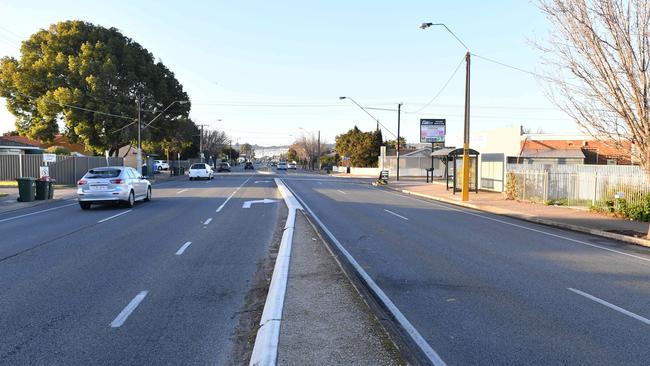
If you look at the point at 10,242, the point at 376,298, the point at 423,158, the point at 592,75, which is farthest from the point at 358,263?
the point at 423,158

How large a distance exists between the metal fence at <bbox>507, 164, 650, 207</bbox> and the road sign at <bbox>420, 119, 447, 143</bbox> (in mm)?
33467

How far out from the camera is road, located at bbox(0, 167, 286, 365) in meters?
5.20

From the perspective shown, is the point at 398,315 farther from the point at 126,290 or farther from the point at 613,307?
the point at 126,290

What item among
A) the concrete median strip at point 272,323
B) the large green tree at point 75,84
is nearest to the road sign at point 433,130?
the large green tree at point 75,84

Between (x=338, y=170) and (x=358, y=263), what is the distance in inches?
3469

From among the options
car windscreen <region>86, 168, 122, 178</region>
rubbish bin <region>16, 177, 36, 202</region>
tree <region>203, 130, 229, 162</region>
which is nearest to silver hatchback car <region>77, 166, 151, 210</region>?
car windscreen <region>86, 168, 122, 178</region>

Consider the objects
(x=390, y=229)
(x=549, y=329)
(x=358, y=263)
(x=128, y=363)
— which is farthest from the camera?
(x=390, y=229)

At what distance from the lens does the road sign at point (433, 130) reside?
204 ft

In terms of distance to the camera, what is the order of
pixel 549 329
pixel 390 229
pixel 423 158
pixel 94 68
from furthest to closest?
pixel 423 158
pixel 94 68
pixel 390 229
pixel 549 329

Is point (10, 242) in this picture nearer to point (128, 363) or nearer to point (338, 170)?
point (128, 363)

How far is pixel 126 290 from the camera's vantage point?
747cm

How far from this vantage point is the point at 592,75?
15.1 m

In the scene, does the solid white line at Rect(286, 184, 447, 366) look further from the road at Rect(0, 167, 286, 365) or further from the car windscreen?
the car windscreen

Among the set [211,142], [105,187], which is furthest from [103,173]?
[211,142]
